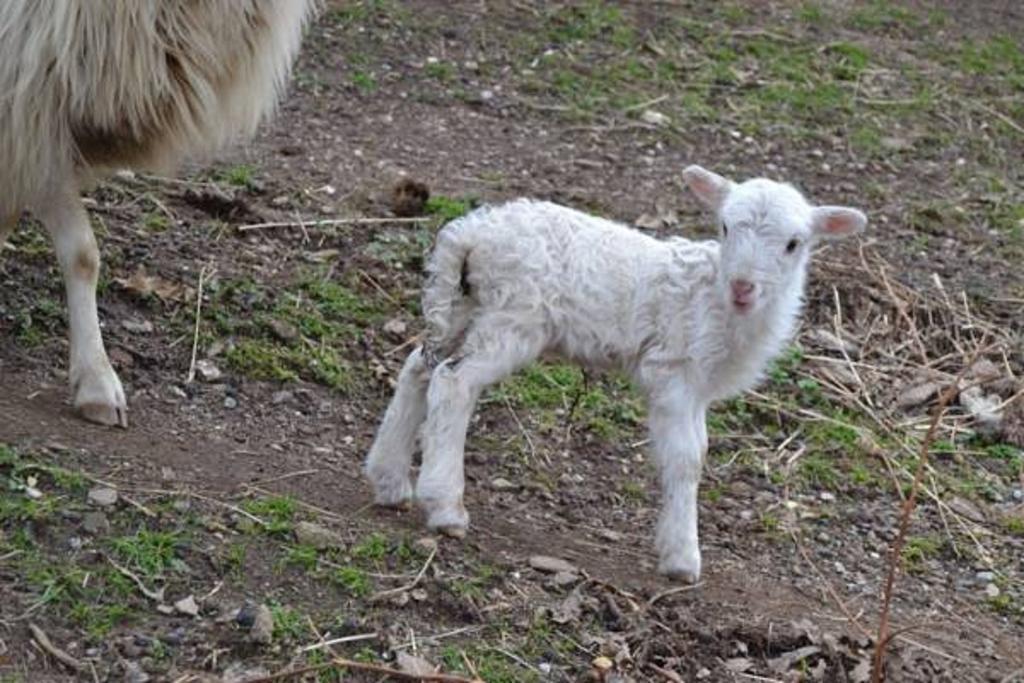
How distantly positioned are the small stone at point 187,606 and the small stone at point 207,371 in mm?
1449

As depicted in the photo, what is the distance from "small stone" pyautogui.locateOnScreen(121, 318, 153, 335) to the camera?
18.8ft

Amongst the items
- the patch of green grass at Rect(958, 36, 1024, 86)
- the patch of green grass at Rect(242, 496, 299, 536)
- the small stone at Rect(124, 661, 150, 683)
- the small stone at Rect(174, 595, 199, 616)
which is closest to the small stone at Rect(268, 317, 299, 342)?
the patch of green grass at Rect(242, 496, 299, 536)

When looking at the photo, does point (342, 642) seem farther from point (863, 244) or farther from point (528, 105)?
point (528, 105)

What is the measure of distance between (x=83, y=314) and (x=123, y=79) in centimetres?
70

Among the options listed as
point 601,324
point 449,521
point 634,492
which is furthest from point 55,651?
point 634,492

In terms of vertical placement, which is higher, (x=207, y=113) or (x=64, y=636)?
(x=207, y=113)

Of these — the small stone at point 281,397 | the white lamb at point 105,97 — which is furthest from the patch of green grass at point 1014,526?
the white lamb at point 105,97

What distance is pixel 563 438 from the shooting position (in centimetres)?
573

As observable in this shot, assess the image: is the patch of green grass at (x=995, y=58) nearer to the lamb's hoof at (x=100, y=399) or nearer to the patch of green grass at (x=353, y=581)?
the lamb's hoof at (x=100, y=399)

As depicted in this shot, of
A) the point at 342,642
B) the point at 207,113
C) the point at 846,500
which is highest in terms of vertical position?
the point at 207,113

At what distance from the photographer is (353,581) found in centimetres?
437

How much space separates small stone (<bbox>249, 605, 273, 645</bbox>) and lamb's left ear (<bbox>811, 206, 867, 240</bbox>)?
1.67 m

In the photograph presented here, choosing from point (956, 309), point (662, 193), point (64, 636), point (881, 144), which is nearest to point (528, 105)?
point (662, 193)

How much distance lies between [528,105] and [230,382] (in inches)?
117
